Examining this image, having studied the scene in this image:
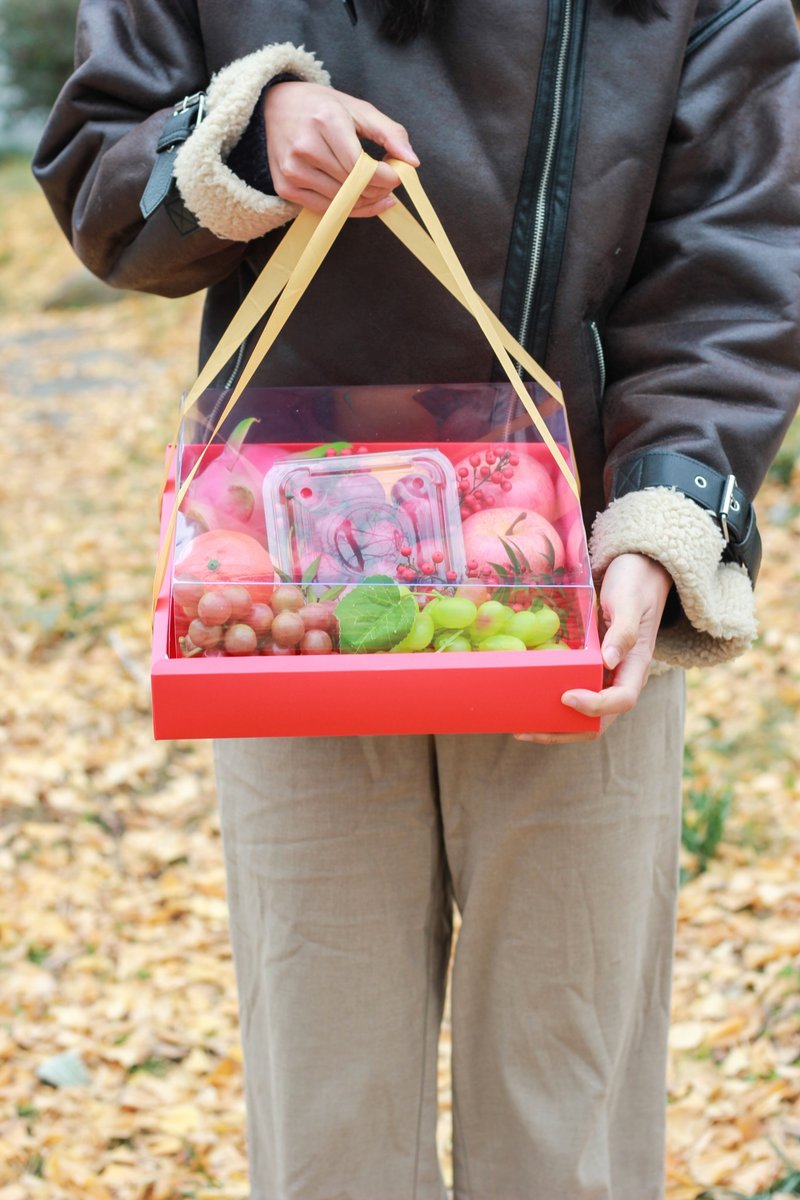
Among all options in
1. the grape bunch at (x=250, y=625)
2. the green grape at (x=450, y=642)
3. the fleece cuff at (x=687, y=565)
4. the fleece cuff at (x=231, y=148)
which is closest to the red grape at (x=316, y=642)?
the grape bunch at (x=250, y=625)

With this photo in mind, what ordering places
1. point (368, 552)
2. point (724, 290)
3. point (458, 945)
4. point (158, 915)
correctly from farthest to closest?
point (158, 915) < point (458, 945) < point (724, 290) < point (368, 552)

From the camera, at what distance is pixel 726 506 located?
1.41 m

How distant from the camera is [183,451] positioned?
1412 mm

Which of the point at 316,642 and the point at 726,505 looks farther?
the point at 726,505

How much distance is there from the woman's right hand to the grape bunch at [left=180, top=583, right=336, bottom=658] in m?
0.42

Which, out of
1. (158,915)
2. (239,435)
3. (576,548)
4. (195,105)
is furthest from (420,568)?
(158,915)

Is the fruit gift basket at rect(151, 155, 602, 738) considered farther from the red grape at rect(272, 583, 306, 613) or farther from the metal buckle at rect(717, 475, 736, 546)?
the metal buckle at rect(717, 475, 736, 546)

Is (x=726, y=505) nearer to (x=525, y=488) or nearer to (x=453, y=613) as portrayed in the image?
(x=525, y=488)

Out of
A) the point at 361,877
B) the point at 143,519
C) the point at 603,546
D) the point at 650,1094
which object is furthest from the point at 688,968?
the point at 143,519

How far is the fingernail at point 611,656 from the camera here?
49.7 inches

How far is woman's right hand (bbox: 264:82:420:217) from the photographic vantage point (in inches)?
48.9

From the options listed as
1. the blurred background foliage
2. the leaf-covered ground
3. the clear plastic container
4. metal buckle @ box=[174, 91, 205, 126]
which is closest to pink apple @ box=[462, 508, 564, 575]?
the clear plastic container

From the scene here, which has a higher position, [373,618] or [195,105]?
[195,105]

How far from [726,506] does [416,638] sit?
0.41m
